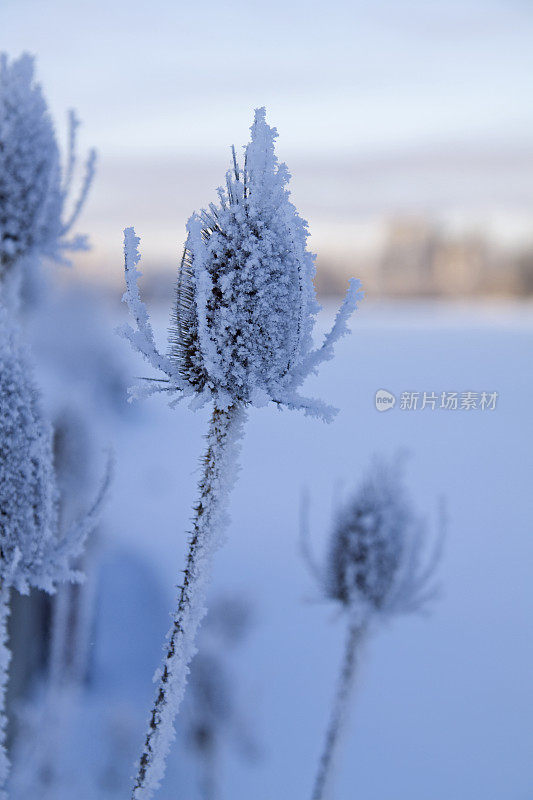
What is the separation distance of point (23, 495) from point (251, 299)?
0.71 meters

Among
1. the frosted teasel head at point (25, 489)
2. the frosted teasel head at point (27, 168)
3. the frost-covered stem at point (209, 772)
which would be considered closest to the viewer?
the frosted teasel head at point (25, 489)

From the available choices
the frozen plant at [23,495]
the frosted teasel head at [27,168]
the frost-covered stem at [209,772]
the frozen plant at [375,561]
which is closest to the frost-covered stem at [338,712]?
the frozen plant at [375,561]

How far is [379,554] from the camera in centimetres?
284

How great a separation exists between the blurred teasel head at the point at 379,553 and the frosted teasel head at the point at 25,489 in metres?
1.51

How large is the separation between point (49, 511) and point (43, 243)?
1.20m

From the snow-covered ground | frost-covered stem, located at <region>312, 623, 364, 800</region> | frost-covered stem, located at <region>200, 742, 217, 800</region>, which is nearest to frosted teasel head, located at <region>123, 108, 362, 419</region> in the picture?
the snow-covered ground

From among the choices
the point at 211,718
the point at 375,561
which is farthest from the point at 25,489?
the point at 211,718

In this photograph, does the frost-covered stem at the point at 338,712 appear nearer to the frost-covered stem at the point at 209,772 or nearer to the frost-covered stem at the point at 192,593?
the frost-covered stem at the point at 192,593

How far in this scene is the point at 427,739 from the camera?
17.9 feet

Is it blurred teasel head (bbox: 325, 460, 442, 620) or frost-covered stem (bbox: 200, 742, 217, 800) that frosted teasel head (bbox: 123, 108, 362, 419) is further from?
frost-covered stem (bbox: 200, 742, 217, 800)

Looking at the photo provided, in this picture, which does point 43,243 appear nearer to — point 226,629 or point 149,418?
point 226,629

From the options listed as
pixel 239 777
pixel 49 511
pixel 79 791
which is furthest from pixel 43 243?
pixel 239 777

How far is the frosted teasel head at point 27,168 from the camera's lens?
87.7 inches

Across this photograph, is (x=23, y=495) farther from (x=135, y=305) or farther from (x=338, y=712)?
(x=338, y=712)
